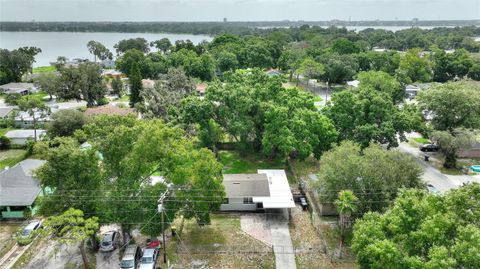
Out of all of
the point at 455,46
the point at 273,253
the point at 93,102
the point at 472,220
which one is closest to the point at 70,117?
the point at 93,102

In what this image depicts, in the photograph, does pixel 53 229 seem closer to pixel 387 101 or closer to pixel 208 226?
pixel 208 226

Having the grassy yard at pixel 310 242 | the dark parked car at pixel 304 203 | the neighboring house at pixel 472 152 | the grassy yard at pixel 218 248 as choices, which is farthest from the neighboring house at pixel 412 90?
the grassy yard at pixel 218 248

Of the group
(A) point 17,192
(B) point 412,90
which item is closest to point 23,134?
(A) point 17,192

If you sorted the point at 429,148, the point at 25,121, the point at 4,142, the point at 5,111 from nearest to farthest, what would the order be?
1. the point at 429,148
2. the point at 4,142
3. the point at 25,121
4. the point at 5,111

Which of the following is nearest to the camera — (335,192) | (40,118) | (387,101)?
(335,192)

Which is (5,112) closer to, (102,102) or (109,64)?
(102,102)
